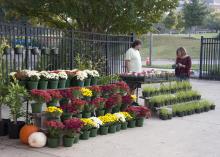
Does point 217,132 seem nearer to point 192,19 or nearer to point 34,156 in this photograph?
point 34,156

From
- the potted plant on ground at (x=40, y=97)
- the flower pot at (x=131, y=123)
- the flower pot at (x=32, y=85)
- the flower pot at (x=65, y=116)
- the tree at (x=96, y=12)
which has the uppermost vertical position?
the tree at (x=96, y=12)

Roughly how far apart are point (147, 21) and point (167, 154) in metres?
10.5

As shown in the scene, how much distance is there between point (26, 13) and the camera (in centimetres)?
1720

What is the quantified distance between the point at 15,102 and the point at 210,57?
54.4 ft

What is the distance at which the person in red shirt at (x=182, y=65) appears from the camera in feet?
45.4

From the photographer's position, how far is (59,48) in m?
12.1

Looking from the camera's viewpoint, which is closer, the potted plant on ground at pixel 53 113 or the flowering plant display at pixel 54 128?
the flowering plant display at pixel 54 128

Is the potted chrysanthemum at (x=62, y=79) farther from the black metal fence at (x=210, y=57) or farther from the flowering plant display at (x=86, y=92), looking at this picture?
the black metal fence at (x=210, y=57)

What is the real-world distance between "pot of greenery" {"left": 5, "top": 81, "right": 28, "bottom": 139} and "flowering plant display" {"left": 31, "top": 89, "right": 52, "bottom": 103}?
161mm

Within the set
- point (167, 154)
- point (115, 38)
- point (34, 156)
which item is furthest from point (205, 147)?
point (115, 38)

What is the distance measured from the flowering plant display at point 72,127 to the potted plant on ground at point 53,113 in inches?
9.5

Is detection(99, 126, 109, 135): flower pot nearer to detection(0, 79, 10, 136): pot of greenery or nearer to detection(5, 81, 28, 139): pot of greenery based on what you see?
detection(5, 81, 28, 139): pot of greenery

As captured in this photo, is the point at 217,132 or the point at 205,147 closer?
the point at 205,147

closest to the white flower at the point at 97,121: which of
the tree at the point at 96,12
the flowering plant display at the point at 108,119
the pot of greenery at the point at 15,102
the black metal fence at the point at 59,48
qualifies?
the flowering plant display at the point at 108,119
